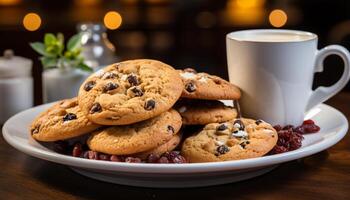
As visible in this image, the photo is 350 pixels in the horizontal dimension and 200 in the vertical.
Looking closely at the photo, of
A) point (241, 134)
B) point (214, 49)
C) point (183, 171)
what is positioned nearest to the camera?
point (183, 171)

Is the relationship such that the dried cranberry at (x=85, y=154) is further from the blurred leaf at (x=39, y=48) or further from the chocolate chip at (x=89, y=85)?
the blurred leaf at (x=39, y=48)

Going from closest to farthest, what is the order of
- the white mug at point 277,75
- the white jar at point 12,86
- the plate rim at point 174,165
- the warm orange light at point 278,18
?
the plate rim at point 174,165 → the white mug at point 277,75 → the white jar at point 12,86 → the warm orange light at point 278,18

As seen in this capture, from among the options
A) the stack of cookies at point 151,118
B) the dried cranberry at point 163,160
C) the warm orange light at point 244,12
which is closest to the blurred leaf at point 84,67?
the stack of cookies at point 151,118

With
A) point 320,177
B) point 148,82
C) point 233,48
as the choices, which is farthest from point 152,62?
point 320,177

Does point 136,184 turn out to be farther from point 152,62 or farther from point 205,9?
point 205,9

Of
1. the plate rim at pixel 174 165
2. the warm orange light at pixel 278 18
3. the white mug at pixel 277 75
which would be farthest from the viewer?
the warm orange light at pixel 278 18

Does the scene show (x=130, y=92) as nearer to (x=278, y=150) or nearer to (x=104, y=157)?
(x=104, y=157)

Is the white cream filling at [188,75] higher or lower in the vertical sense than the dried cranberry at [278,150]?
higher
